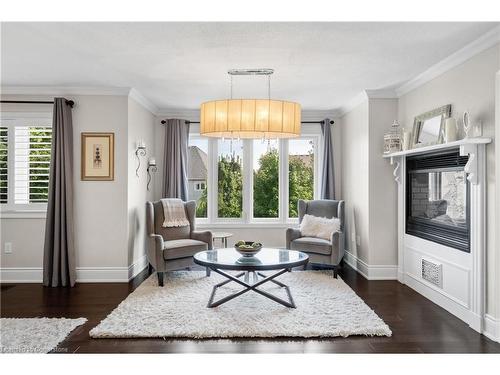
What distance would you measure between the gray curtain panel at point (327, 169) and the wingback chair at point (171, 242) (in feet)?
7.09

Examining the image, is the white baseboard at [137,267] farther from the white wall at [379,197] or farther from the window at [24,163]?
the white wall at [379,197]

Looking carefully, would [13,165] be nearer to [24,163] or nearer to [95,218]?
[24,163]

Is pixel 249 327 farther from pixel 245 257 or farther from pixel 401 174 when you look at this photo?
pixel 401 174

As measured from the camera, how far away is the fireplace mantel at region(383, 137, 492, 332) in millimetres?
3354

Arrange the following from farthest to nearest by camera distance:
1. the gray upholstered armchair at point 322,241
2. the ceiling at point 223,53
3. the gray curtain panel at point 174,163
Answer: the gray curtain panel at point 174,163
the gray upholstered armchair at point 322,241
the ceiling at point 223,53

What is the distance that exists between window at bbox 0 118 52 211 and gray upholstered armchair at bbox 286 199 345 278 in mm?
3329

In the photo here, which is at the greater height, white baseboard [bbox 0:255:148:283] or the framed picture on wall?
the framed picture on wall

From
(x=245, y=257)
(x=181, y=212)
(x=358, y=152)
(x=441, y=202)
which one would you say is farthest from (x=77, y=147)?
(x=441, y=202)

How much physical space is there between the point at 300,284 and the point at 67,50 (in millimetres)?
3484

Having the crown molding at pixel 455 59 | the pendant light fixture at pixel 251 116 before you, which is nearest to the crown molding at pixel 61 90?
the pendant light fixture at pixel 251 116

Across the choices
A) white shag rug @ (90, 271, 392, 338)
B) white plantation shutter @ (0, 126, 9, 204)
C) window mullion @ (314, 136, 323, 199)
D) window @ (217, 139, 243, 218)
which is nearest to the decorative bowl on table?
white shag rug @ (90, 271, 392, 338)

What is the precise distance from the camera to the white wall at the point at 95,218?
199 inches

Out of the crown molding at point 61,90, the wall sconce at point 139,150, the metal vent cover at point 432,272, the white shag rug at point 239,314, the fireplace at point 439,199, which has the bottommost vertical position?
the white shag rug at point 239,314

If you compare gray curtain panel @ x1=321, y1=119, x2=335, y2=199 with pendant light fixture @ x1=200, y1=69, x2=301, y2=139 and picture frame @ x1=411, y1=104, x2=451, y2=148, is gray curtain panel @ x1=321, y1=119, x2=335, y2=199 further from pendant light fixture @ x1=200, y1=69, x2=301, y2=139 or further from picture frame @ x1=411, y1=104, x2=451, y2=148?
pendant light fixture @ x1=200, y1=69, x2=301, y2=139
